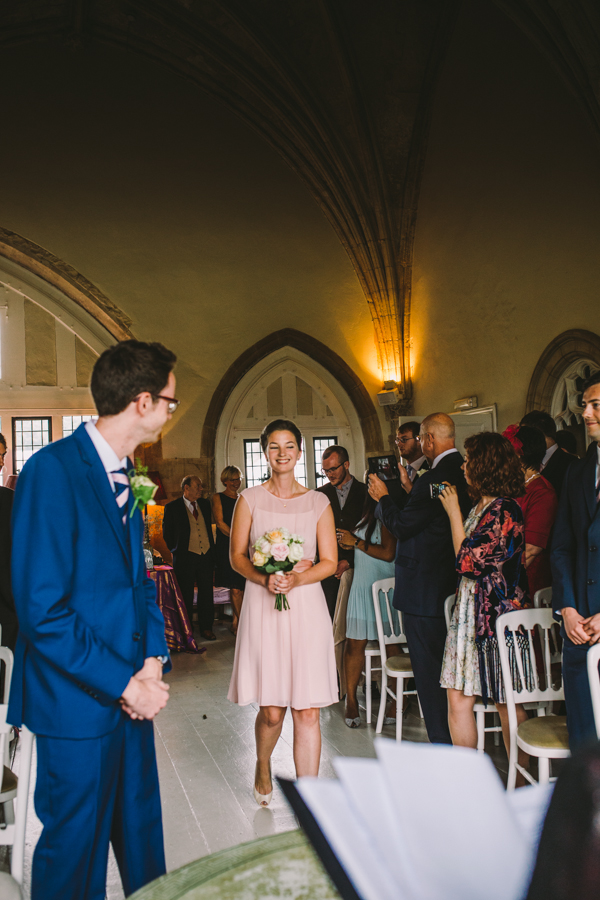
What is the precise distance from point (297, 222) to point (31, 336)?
18.9 feet

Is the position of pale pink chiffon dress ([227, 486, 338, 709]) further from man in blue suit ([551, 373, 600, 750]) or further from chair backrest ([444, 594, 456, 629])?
man in blue suit ([551, 373, 600, 750])

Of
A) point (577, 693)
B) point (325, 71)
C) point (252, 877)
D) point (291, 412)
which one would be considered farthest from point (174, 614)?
point (325, 71)

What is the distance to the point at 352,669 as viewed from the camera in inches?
191

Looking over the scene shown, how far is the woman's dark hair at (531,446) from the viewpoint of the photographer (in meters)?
4.45

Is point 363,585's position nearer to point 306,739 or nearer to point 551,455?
point 306,739

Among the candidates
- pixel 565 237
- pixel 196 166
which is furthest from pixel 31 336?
pixel 565 237

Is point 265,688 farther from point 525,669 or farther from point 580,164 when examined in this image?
point 580,164

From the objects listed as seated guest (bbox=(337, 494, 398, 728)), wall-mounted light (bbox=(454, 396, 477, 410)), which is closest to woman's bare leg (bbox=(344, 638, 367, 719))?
seated guest (bbox=(337, 494, 398, 728))

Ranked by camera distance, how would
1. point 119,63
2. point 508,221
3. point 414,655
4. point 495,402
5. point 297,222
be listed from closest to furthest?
point 414,655 < point 508,221 < point 495,402 < point 119,63 < point 297,222

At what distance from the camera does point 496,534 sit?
327 centimetres

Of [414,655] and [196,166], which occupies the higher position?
[196,166]

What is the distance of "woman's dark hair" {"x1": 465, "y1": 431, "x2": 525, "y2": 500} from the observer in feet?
10.9

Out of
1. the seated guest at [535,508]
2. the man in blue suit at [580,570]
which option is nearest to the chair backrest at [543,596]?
the seated guest at [535,508]

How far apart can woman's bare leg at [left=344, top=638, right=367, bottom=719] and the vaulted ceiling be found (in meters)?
9.46
